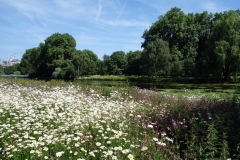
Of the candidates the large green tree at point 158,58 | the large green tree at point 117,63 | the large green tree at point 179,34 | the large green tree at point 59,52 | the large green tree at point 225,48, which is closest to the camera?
the large green tree at point 225,48

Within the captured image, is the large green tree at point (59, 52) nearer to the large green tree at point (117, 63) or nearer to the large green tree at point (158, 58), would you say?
the large green tree at point (117, 63)

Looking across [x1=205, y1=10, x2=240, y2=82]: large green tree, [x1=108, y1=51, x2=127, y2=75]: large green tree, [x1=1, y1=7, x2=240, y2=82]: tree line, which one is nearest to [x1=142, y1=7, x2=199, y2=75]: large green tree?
[x1=1, y1=7, x2=240, y2=82]: tree line

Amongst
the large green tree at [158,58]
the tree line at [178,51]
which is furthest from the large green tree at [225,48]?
the large green tree at [158,58]

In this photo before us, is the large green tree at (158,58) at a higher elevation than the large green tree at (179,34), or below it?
below

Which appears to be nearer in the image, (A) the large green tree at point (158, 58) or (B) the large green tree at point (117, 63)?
(A) the large green tree at point (158, 58)

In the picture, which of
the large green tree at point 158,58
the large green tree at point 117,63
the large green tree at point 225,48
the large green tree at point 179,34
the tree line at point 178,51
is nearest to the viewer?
the large green tree at point 225,48

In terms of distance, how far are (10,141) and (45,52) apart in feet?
277

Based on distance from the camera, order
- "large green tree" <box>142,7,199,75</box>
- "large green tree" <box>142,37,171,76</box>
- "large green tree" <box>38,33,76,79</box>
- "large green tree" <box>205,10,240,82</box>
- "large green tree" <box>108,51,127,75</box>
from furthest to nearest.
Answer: "large green tree" <box>108,51,127,75</box>
"large green tree" <box>38,33,76,79</box>
"large green tree" <box>142,7,199,75</box>
"large green tree" <box>142,37,171,76</box>
"large green tree" <box>205,10,240,82</box>

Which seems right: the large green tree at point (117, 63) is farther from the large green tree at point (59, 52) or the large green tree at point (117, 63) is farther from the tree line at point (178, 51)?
the large green tree at point (59, 52)

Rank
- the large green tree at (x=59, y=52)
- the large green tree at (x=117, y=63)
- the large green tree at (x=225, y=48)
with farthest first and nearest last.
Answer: the large green tree at (x=117, y=63) < the large green tree at (x=59, y=52) < the large green tree at (x=225, y=48)

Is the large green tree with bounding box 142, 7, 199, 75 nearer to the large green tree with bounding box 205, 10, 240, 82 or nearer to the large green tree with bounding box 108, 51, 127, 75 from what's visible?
the large green tree with bounding box 205, 10, 240, 82

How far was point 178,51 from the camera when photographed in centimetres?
4875

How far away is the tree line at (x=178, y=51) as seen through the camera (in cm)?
3312

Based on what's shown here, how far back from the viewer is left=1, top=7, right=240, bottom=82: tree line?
33.1 meters
